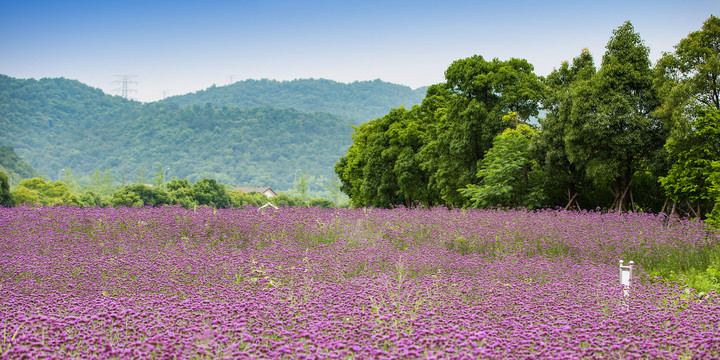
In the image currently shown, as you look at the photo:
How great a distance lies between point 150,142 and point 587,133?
175184mm

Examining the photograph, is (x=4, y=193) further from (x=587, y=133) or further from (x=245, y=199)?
(x=245, y=199)

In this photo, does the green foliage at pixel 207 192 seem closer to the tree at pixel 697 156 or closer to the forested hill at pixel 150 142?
the tree at pixel 697 156

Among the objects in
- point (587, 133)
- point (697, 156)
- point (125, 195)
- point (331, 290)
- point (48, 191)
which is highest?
point (587, 133)

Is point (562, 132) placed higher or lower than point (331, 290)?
higher

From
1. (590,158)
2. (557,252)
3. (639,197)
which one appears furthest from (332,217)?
(639,197)

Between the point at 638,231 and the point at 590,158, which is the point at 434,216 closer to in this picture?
the point at 638,231

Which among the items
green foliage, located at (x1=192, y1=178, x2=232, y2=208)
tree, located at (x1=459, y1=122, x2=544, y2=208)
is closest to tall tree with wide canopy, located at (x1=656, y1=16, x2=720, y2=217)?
tree, located at (x1=459, y1=122, x2=544, y2=208)

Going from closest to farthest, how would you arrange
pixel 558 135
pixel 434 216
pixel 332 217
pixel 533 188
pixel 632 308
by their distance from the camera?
pixel 632 308 < pixel 332 217 < pixel 434 216 < pixel 558 135 < pixel 533 188

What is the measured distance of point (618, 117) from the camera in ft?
70.4

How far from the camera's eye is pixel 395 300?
6301mm

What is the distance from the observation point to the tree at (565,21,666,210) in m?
21.6

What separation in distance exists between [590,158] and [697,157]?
5.25 m

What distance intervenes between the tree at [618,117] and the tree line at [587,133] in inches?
1.6

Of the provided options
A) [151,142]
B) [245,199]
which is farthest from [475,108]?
[151,142]
